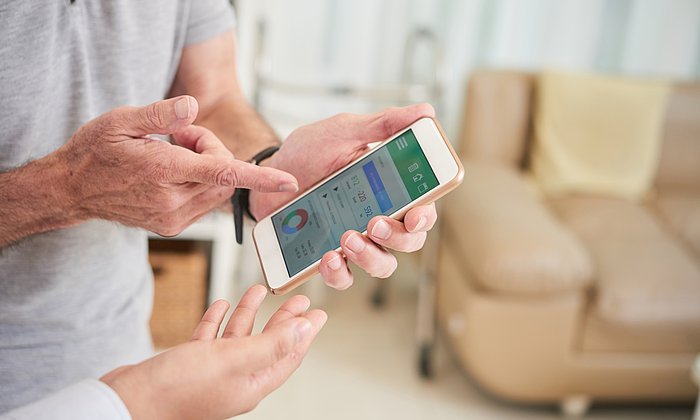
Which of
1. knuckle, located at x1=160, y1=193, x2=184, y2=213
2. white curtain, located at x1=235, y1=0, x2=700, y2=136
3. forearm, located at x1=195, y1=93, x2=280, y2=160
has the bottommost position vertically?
white curtain, located at x1=235, y1=0, x2=700, y2=136

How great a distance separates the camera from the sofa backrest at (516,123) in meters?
2.32

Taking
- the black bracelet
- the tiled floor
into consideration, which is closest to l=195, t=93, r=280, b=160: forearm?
the black bracelet

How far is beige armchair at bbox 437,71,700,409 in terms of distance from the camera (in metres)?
1.81

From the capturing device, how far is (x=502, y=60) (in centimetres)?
255

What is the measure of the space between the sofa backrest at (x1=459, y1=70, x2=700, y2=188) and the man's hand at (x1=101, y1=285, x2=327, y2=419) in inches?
69.9

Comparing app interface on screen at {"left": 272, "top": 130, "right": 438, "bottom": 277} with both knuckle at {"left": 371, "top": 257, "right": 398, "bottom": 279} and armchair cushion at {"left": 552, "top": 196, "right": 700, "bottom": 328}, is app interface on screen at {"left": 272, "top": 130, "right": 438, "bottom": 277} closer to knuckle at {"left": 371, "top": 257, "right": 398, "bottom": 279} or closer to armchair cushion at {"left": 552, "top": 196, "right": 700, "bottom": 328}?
knuckle at {"left": 371, "top": 257, "right": 398, "bottom": 279}

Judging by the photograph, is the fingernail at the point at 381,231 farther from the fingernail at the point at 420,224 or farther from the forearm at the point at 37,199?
the forearm at the point at 37,199

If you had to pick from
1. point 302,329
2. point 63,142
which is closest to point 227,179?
point 302,329

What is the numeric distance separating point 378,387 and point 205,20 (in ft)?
4.34

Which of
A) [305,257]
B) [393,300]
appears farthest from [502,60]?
[305,257]

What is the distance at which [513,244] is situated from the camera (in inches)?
70.9

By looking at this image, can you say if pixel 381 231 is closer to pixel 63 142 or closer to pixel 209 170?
pixel 209 170

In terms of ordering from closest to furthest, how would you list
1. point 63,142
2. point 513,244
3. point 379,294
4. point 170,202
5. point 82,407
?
point 82,407 → point 170,202 → point 63,142 → point 513,244 → point 379,294

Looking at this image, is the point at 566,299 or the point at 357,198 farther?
the point at 566,299
